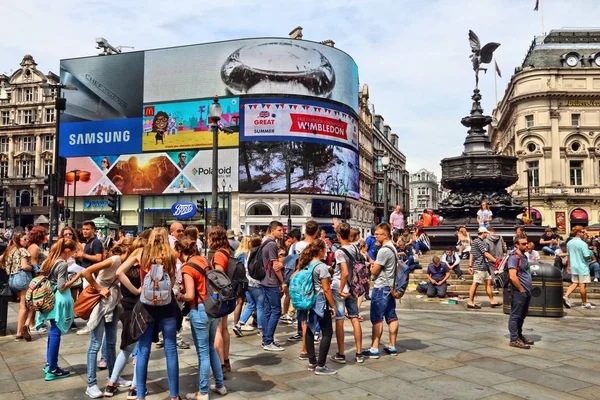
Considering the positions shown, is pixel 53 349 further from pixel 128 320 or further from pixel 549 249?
pixel 549 249

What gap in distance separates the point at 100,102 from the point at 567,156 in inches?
1987

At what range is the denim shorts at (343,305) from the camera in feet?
22.5

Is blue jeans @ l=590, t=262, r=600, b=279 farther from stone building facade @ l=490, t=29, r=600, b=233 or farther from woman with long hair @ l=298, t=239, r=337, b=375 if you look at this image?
stone building facade @ l=490, t=29, r=600, b=233

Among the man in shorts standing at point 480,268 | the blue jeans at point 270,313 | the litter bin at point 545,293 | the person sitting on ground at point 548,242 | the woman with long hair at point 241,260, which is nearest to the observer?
the blue jeans at point 270,313

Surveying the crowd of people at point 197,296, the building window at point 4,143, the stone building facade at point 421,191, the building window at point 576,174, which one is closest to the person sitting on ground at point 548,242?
the crowd of people at point 197,296

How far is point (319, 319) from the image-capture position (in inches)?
256

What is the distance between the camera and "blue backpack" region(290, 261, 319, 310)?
20.8ft

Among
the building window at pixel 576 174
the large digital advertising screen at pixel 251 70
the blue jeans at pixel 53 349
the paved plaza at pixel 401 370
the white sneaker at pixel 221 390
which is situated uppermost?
the large digital advertising screen at pixel 251 70

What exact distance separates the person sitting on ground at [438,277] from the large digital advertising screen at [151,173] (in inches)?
1515

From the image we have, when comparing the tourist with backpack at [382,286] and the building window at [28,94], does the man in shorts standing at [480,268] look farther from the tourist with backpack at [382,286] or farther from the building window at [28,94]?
the building window at [28,94]

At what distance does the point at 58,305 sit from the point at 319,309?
312cm

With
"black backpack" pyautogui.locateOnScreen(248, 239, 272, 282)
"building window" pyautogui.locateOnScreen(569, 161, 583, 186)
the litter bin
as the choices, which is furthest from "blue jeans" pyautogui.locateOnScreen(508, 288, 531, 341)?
"building window" pyautogui.locateOnScreen(569, 161, 583, 186)

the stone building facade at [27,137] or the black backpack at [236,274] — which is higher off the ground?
the stone building facade at [27,137]

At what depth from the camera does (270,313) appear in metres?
7.97
